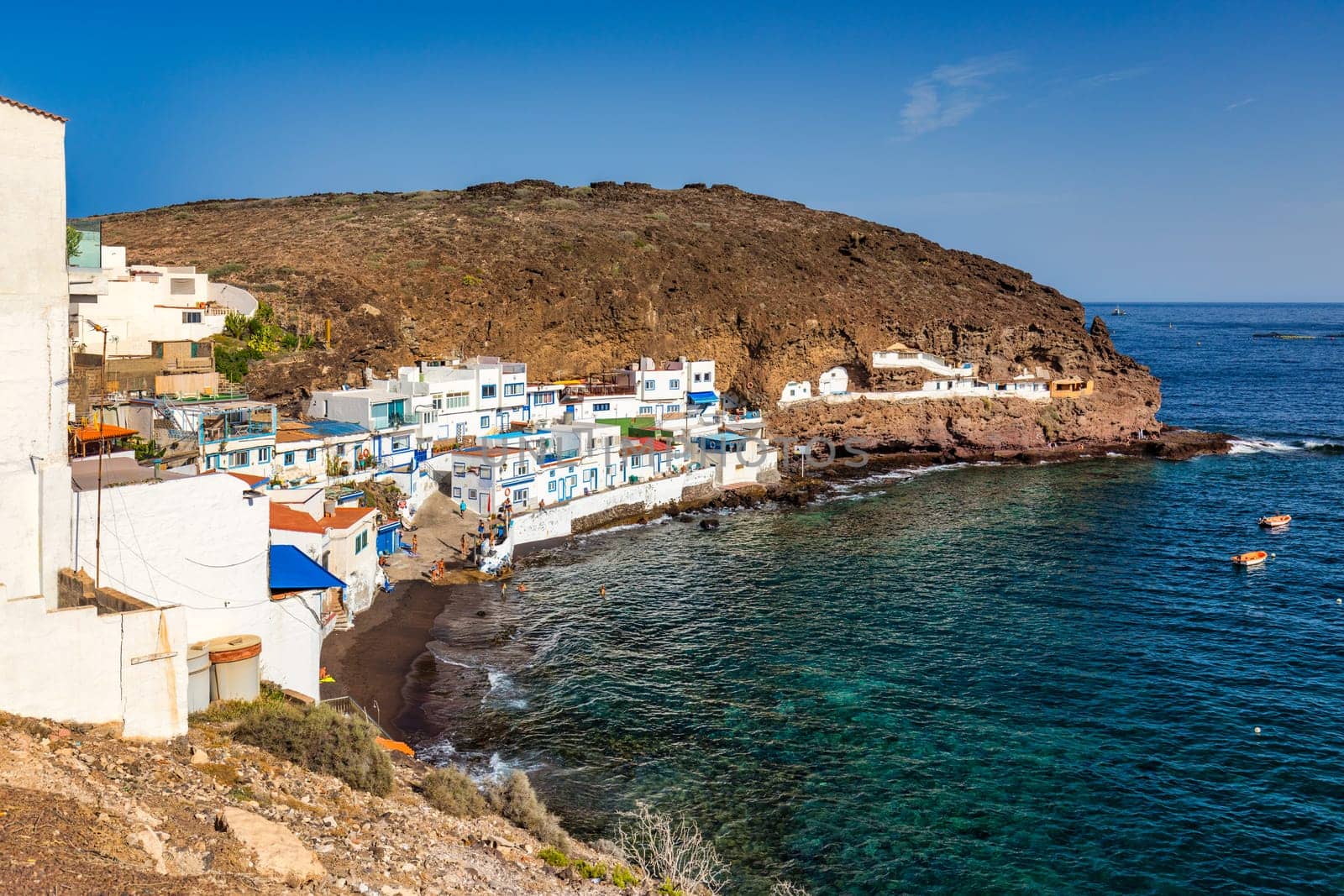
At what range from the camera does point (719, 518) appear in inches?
→ 2130

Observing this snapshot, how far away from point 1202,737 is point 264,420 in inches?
1450

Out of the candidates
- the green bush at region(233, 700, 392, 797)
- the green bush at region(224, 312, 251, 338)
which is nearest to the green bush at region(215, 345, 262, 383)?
the green bush at region(224, 312, 251, 338)

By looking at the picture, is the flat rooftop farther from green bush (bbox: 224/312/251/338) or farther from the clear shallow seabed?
green bush (bbox: 224/312/251/338)

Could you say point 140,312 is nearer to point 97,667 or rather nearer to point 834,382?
point 97,667

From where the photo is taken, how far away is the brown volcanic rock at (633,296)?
71250 mm

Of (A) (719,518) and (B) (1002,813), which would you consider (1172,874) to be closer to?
(B) (1002,813)

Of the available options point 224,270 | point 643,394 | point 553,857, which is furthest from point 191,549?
point 224,270

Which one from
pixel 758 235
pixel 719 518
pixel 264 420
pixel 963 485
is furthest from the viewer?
pixel 758 235

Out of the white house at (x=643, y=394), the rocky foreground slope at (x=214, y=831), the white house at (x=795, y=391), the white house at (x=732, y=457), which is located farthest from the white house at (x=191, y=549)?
the white house at (x=795, y=391)

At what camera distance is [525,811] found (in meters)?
18.4

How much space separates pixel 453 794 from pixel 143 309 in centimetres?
4073

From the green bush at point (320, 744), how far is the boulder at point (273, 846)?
361 cm

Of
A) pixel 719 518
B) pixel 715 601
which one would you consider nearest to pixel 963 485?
pixel 719 518

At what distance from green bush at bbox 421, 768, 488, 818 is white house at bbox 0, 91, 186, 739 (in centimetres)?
443
